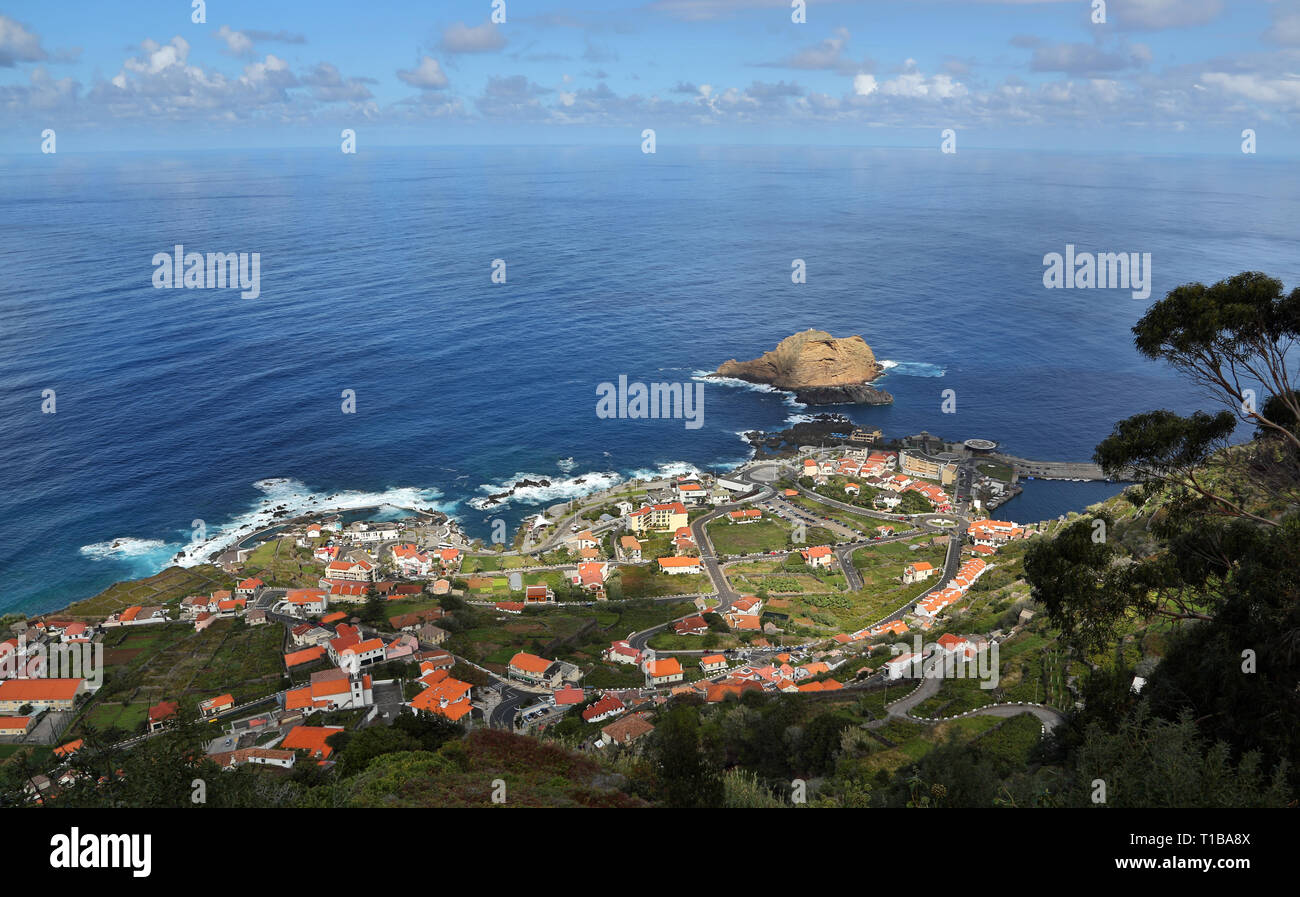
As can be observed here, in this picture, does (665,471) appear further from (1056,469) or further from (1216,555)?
(1216,555)

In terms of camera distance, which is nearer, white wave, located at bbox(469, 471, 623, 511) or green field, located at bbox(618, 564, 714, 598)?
green field, located at bbox(618, 564, 714, 598)

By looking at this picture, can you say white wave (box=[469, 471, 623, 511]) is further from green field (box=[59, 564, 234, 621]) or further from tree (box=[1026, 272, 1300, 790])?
tree (box=[1026, 272, 1300, 790])

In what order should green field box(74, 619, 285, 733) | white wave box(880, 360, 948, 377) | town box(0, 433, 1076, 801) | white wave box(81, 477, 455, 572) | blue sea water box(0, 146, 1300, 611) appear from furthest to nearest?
1. white wave box(880, 360, 948, 377)
2. blue sea water box(0, 146, 1300, 611)
3. white wave box(81, 477, 455, 572)
4. green field box(74, 619, 285, 733)
5. town box(0, 433, 1076, 801)

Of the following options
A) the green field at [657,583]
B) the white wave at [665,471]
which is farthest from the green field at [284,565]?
the white wave at [665,471]

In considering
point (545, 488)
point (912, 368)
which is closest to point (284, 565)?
point (545, 488)

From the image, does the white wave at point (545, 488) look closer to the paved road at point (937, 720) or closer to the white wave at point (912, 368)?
the paved road at point (937, 720)

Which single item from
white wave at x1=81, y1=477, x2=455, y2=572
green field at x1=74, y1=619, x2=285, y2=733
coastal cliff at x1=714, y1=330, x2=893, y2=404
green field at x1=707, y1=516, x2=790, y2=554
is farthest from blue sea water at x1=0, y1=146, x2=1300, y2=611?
green field at x1=707, y1=516, x2=790, y2=554

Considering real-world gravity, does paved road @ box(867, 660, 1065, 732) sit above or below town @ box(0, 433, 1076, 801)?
above
